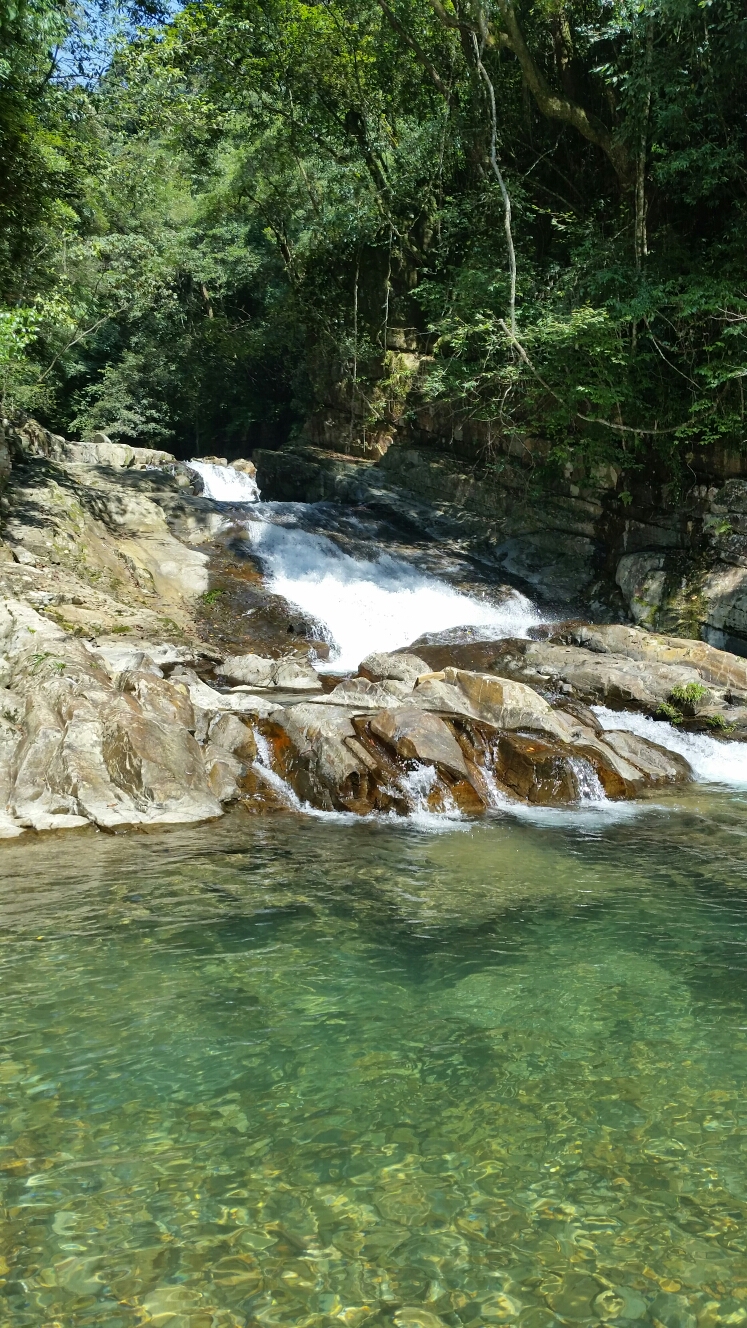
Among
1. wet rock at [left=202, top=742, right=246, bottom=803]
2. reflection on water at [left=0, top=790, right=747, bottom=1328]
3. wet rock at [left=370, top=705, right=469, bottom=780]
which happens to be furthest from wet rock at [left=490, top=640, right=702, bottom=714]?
reflection on water at [left=0, top=790, right=747, bottom=1328]

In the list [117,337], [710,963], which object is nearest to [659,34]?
[710,963]

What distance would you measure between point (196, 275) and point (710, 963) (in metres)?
29.5

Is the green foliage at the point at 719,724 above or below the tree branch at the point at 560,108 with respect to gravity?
below

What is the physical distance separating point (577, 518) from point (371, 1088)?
54.2ft

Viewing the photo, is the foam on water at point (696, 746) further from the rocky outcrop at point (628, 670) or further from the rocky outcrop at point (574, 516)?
the rocky outcrop at point (574, 516)

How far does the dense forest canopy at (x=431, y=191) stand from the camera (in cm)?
1507

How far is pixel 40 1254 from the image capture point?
2.92 meters

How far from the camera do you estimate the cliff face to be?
16.1 m

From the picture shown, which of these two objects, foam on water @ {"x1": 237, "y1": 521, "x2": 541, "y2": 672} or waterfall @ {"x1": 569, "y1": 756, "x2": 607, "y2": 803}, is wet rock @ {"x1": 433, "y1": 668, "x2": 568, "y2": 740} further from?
foam on water @ {"x1": 237, "y1": 521, "x2": 541, "y2": 672}

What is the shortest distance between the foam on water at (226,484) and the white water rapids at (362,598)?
692cm

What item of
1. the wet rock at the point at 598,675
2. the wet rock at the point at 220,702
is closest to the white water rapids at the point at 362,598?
the wet rock at the point at 598,675

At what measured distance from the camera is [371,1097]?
12.7 ft

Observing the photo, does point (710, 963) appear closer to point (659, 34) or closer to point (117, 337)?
point (659, 34)

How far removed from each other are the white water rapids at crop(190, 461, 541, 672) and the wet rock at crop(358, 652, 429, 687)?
2.14 m
